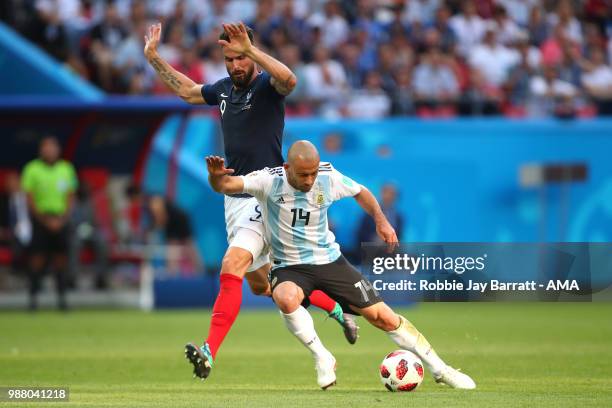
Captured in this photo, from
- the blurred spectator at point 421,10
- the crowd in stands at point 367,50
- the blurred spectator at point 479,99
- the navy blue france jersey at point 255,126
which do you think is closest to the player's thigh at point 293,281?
the navy blue france jersey at point 255,126

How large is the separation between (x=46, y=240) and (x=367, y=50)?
7315 millimetres

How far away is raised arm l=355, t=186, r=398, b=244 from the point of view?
9523 mm

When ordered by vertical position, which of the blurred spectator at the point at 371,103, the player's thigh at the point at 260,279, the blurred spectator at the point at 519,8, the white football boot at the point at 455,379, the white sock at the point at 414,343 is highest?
the blurred spectator at the point at 519,8

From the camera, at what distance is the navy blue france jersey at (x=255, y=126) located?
33.9 ft

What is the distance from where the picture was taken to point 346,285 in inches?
380

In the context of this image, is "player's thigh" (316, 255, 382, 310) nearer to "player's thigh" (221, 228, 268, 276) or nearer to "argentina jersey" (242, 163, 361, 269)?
"argentina jersey" (242, 163, 361, 269)

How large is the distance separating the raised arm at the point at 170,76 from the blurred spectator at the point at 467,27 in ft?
48.4

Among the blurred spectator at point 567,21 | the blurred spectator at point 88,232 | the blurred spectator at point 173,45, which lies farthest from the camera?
the blurred spectator at point 567,21

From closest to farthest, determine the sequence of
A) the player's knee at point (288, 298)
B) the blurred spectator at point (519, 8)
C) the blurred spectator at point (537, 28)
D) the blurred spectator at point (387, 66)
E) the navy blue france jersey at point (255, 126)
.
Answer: the player's knee at point (288, 298), the navy blue france jersey at point (255, 126), the blurred spectator at point (387, 66), the blurred spectator at point (537, 28), the blurred spectator at point (519, 8)

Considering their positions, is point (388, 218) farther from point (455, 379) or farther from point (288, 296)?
point (288, 296)

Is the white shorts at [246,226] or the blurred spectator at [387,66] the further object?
the blurred spectator at [387,66]

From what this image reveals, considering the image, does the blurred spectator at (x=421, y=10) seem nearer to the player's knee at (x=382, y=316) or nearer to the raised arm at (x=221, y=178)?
the player's knee at (x=382, y=316)

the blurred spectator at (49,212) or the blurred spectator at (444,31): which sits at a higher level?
the blurred spectator at (444,31)

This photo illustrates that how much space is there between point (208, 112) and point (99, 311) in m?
4.09
